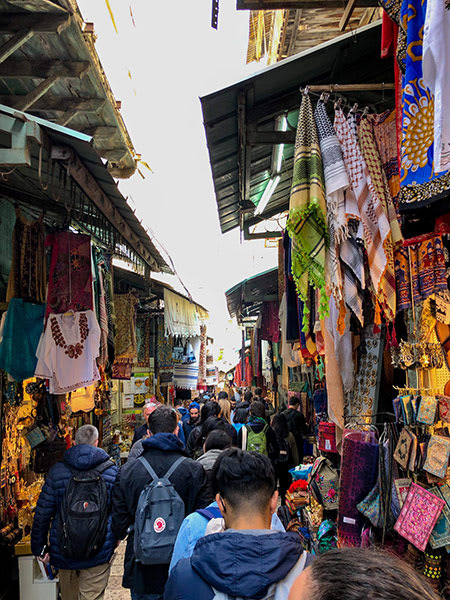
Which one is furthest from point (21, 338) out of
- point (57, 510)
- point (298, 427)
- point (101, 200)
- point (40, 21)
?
point (298, 427)

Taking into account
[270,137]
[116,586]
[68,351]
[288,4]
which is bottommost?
[116,586]

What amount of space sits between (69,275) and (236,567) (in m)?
3.80

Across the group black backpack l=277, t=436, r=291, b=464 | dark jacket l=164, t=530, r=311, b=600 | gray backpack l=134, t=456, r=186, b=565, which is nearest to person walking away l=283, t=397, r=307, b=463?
black backpack l=277, t=436, r=291, b=464

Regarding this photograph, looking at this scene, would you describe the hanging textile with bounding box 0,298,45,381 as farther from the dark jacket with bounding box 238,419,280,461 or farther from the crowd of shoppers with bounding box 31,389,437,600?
the dark jacket with bounding box 238,419,280,461

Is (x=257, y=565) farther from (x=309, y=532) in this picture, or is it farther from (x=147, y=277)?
(x=147, y=277)

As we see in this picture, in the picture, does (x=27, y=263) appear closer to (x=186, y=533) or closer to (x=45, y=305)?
(x=45, y=305)

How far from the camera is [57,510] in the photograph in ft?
13.0

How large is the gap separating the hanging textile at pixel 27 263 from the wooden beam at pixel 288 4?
2917mm

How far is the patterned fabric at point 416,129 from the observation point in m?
2.09

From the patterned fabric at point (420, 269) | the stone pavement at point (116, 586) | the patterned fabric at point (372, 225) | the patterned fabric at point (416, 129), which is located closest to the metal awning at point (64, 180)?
the patterned fabric at point (372, 225)

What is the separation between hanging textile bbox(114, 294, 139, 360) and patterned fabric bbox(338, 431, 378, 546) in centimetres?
640

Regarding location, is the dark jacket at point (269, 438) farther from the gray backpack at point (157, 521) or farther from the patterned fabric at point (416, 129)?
the patterned fabric at point (416, 129)

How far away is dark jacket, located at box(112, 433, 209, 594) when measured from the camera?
3.26 metres

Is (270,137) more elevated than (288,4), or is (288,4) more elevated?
(288,4)
